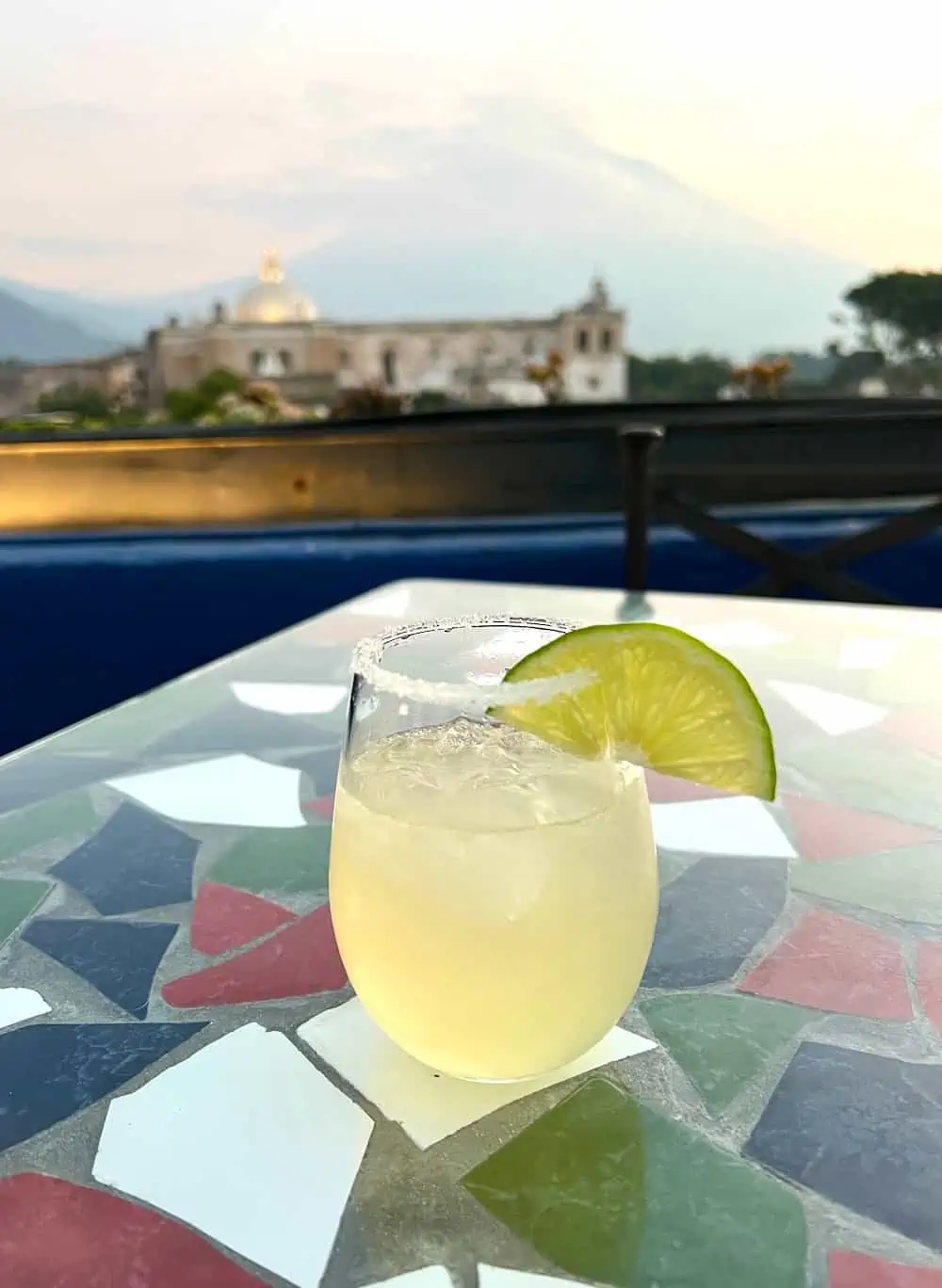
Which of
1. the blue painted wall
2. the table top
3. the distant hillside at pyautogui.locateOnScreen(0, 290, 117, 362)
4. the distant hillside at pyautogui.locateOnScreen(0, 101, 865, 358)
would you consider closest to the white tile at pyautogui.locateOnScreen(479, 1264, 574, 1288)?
the table top

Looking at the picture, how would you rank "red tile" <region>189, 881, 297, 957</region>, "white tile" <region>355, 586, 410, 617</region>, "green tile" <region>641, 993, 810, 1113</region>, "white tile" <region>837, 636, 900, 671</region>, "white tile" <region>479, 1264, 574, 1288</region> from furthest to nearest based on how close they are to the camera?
"white tile" <region>355, 586, 410, 617</region>, "white tile" <region>837, 636, 900, 671</region>, "red tile" <region>189, 881, 297, 957</region>, "green tile" <region>641, 993, 810, 1113</region>, "white tile" <region>479, 1264, 574, 1288</region>

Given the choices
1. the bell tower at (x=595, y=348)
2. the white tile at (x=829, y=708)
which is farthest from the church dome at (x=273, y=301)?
the white tile at (x=829, y=708)

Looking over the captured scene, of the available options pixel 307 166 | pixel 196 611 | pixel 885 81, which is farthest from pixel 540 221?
pixel 196 611

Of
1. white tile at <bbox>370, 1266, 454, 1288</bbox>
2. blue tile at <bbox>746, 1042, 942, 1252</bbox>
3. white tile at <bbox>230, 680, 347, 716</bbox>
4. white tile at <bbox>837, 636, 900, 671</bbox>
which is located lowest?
blue tile at <bbox>746, 1042, 942, 1252</bbox>

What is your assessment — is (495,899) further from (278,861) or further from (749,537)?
(749,537)

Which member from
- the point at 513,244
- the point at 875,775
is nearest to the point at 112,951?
the point at 875,775

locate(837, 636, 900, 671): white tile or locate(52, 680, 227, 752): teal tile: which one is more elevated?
locate(837, 636, 900, 671): white tile

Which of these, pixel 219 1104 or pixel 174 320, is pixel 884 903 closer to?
pixel 219 1104

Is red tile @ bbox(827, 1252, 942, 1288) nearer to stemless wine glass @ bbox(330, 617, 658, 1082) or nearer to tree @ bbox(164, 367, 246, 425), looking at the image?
stemless wine glass @ bbox(330, 617, 658, 1082)
